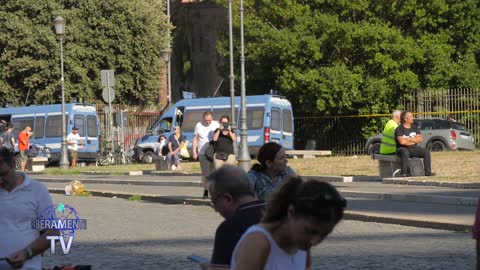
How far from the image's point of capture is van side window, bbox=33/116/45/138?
5319 cm

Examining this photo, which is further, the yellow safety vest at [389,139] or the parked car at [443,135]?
the parked car at [443,135]

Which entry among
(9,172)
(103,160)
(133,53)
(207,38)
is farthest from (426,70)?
(9,172)

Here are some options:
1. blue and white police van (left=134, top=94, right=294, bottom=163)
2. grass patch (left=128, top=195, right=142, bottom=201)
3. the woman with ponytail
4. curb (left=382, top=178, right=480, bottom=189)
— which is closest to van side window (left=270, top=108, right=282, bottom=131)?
blue and white police van (left=134, top=94, right=294, bottom=163)

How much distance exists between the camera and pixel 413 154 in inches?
1055

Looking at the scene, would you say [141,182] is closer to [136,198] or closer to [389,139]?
[136,198]

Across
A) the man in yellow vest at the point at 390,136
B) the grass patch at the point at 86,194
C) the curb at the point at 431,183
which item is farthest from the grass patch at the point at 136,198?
the man in yellow vest at the point at 390,136

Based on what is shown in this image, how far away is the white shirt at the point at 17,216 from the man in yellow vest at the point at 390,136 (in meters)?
19.2

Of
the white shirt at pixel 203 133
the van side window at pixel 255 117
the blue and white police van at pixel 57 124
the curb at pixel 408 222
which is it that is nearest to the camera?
the curb at pixel 408 222

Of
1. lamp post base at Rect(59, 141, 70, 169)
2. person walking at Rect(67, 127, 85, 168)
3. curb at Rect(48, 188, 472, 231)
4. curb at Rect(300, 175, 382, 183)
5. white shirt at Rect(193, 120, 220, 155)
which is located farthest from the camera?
person walking at Rect(67, 127, 85, 168)

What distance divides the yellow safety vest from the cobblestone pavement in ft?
25.4

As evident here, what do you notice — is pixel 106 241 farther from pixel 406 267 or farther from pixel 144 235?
pixel 406 267

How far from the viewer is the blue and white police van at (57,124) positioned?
172 ft

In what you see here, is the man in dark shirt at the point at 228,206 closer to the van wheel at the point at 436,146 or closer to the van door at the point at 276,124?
the van wheel at the point at 436,146

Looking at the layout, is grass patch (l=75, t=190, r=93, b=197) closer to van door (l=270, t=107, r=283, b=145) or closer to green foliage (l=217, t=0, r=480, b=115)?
van door (l=270, t=107, r=283, b=145)
